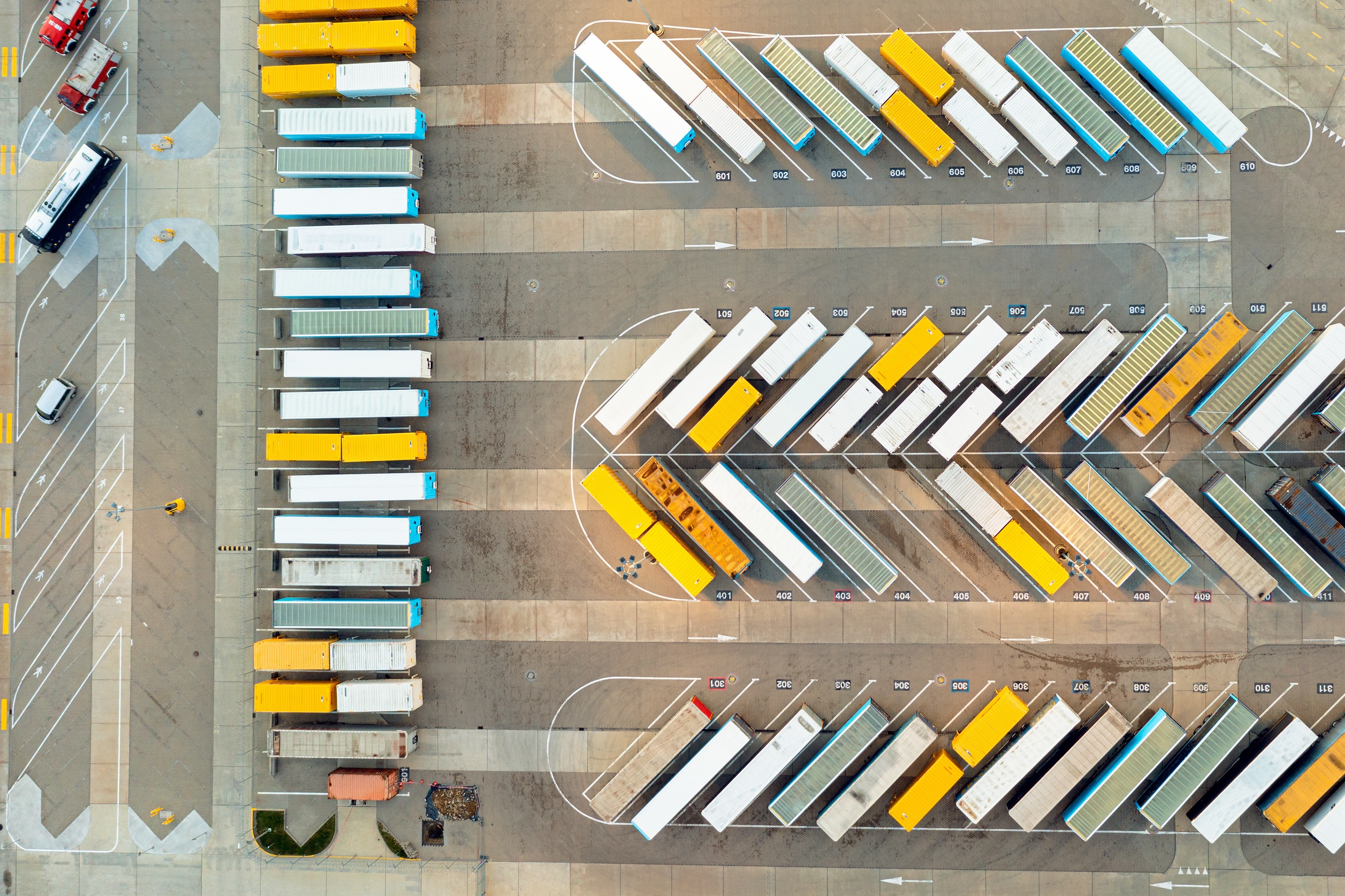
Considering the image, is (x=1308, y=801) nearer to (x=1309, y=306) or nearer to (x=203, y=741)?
(x=1309, y=306)

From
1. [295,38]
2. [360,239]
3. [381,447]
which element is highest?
[295,38]

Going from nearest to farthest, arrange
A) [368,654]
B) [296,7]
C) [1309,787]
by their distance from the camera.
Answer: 1. [1309,787]
2. [368,654]
3. [296,7]

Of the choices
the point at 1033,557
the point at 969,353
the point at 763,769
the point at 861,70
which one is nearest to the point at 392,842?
the point at 763,769

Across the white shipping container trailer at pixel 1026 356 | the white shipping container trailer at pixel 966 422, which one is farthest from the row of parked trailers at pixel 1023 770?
the white shipping container trailer at pixel 1026 356

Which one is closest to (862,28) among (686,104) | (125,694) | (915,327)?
(686,104)

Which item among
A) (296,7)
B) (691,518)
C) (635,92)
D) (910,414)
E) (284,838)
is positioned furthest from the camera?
(284,838)

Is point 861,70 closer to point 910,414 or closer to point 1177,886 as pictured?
point 910,414

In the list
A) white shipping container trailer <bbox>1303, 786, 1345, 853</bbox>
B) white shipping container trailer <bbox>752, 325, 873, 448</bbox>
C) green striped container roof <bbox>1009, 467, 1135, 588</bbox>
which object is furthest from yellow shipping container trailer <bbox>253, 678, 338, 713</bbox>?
white shipping container trailer <bbox>1303, 786, 1345, 853</bbox>
